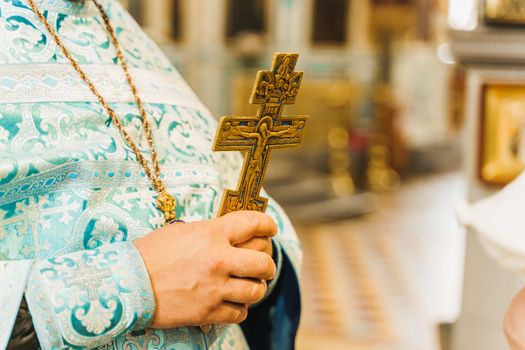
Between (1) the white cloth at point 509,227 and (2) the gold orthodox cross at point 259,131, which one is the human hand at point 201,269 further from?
(1) the white cloth at point 509,227

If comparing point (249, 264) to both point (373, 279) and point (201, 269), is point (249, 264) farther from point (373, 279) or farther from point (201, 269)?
point (373, 279)

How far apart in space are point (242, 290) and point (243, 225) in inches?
3.3

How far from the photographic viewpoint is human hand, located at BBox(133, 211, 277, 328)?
901 mm

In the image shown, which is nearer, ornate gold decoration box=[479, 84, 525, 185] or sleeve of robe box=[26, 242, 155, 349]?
sleeve of robe box=[26, 242, 155, 349]

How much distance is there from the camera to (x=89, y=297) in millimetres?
873

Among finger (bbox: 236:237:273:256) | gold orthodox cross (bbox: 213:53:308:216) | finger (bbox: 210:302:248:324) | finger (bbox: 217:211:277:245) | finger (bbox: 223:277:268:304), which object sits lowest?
finger (bbox: 210:302:248:324)

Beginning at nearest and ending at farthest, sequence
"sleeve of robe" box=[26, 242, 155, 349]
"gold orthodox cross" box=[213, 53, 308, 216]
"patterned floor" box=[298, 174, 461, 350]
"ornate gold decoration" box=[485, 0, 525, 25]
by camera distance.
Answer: "sleeve of robe" box=[26, 242, 155, 349] < "gold orthodox cross" box=[213, 53, 308, 216] < "ornate gold decoration" box=[485, 0, 525, 25] < "patterned floor" box=[298, 174, 461, 350]

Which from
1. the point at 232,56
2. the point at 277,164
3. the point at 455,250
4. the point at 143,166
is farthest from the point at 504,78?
the point at 232,56

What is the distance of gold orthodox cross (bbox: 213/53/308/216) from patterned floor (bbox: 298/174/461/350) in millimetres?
3379

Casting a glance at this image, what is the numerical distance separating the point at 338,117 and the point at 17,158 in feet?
30.7

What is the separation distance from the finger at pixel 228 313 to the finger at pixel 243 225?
0.08 m

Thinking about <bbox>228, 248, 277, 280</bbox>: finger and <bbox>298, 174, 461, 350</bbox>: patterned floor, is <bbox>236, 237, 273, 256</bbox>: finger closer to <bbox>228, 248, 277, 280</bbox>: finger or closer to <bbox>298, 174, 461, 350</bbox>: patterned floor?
<bbox>228, 248, 277, 280</bbox>: finger

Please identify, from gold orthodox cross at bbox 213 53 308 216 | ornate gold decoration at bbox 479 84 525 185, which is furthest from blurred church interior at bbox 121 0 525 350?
gold orthodox cross at bbox 213 53 308 216

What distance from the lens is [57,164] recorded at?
0.94m
